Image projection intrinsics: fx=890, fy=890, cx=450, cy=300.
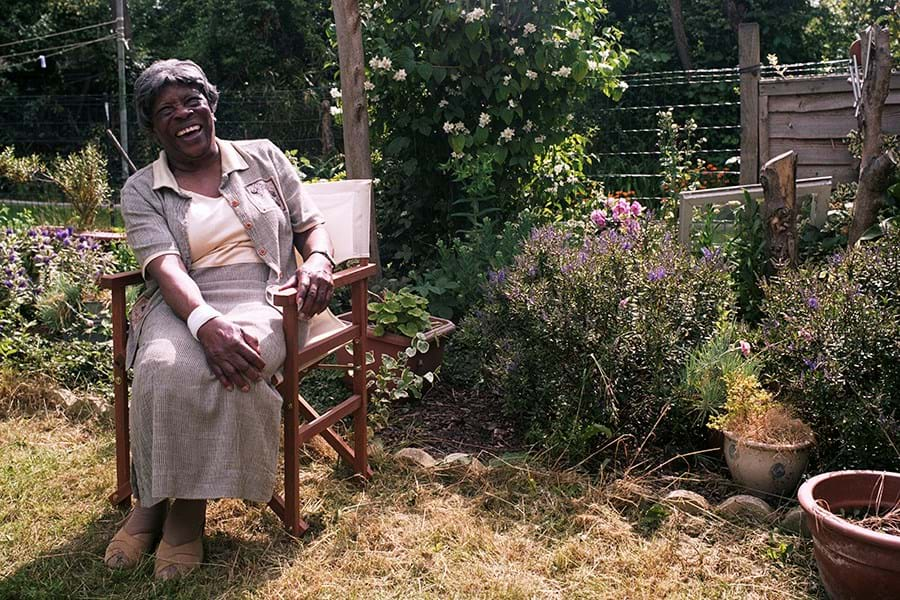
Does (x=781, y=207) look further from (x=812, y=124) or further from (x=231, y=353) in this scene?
(x=231, y=353)

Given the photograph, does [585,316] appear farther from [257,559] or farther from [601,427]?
[257,559]

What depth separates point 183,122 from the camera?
105 inches

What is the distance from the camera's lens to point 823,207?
4.34 meters

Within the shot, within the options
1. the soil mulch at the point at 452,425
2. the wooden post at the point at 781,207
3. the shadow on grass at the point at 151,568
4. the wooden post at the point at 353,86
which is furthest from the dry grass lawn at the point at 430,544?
the wooden post at the point at 353,86

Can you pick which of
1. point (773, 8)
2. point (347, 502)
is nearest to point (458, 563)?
point (347, 502)

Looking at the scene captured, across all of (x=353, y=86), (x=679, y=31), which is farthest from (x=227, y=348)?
(x=679, y=31)

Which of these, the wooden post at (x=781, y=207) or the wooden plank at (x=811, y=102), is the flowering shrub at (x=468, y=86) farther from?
the wooden post at (x=781, y=207)

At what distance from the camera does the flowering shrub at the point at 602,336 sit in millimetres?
3018

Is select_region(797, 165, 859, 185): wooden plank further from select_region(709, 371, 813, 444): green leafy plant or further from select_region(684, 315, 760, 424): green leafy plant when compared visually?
select_region(709, 371, 813, 444): green leafy plant

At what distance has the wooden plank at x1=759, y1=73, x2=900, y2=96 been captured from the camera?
16.8 ft

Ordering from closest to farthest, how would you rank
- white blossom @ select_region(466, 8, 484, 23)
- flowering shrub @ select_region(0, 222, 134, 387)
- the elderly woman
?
the elderly woman < flowering shrub @ select_region(0, 222, 134, 387) < white blossom @ select_region(466, 8, 484, 23)

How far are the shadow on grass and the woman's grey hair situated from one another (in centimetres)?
126

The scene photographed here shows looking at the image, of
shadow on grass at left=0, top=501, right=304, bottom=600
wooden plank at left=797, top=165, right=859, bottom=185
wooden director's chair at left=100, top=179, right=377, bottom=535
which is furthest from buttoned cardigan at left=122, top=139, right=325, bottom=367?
wooden plank at left=797, top=165, right=859, bottom=185

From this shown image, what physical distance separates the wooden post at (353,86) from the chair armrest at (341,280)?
1112 millimetres
